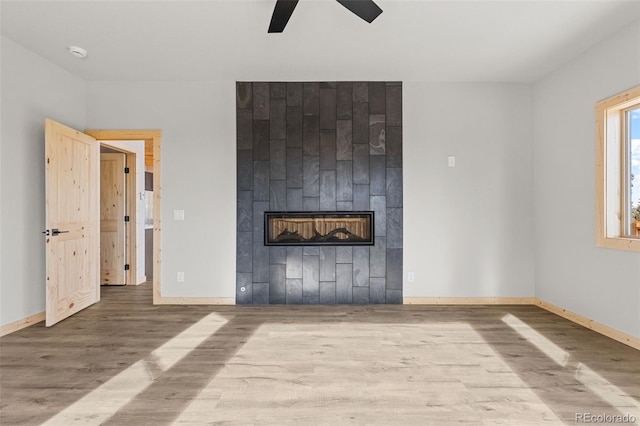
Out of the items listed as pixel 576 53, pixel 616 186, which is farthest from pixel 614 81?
pixel 616 186

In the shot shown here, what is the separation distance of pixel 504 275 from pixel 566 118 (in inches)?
72.6

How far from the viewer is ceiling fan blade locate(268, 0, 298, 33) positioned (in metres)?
2.33

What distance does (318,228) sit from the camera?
14.4ft

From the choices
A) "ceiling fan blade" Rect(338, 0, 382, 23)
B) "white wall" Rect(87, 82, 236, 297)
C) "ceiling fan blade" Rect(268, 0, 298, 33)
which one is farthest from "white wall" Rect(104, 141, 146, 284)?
"ceiling fan blade" Rect(338, 0, 382, 23)

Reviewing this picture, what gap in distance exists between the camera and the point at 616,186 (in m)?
3.26

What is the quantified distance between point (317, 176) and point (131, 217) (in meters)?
3.18

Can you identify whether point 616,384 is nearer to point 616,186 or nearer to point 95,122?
point 616,186

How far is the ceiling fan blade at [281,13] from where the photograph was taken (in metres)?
2.33

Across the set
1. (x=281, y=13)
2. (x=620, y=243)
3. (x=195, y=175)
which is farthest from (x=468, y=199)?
(x=195, y=175)

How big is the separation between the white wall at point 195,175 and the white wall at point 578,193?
3.57m

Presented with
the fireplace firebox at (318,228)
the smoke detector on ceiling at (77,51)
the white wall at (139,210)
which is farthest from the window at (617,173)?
the white wall at (139,210)

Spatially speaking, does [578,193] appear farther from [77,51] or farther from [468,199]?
[77,51]

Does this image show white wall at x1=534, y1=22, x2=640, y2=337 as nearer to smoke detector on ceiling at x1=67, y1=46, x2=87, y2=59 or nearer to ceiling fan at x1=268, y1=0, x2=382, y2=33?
ceiling fan at x1=268, y1=0, x2=382, y2=33

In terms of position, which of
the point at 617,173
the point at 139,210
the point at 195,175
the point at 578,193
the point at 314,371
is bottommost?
the point at 314,371
